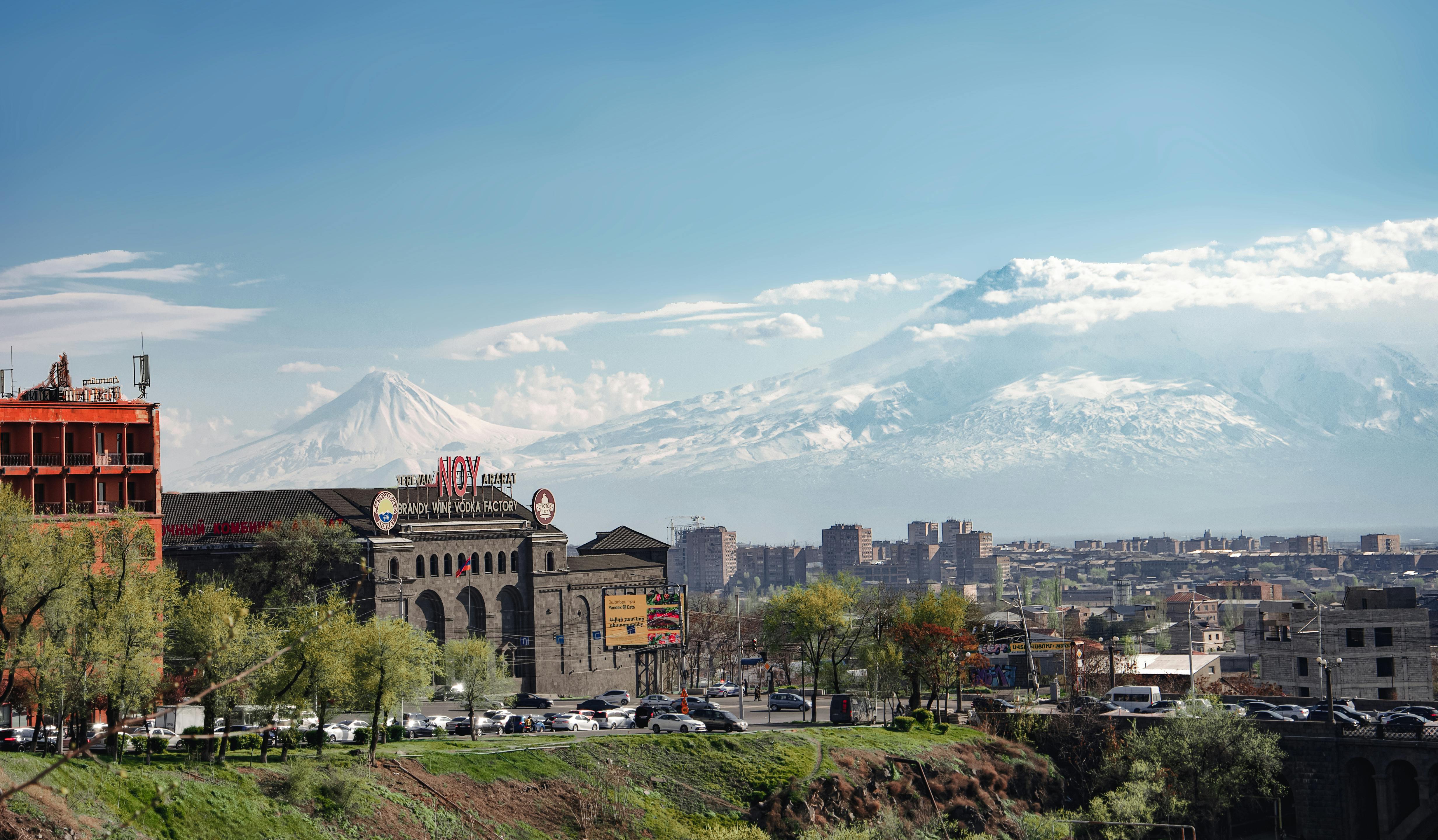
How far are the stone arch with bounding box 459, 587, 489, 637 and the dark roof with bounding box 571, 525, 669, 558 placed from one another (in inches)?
834

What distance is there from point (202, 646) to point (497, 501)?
6116 centimetres

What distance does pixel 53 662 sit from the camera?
54594 mm

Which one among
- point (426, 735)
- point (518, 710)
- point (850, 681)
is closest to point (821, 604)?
point (850, 681)

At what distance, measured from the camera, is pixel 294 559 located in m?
104

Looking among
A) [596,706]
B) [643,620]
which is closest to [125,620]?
[596,706]

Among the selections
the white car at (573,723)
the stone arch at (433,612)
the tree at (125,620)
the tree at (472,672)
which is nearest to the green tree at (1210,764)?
the white car at (573,723)

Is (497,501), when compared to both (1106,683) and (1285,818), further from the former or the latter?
(1285,818)

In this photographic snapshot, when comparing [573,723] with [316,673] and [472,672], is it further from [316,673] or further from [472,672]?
[316,673]

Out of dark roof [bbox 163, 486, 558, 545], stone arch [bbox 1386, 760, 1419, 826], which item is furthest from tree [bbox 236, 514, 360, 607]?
stone arch [bbox 1386, 760, 1419, 826]

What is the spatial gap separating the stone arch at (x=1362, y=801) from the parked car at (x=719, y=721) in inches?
1582

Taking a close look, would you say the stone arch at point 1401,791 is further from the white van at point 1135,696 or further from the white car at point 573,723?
the white car at point 573,723

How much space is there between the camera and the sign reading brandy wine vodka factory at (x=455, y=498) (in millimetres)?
116062

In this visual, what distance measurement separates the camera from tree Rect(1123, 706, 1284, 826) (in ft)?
255

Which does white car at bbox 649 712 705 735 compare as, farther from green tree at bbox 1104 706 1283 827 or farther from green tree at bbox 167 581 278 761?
green tree at bbox 1104 706 1283 827
